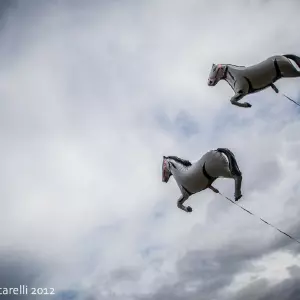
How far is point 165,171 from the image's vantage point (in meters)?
16.8

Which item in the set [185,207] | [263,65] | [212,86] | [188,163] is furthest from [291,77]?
[185,207]

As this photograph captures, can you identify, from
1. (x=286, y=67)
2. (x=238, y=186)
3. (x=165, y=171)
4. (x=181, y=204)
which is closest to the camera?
(x=238, y=186)

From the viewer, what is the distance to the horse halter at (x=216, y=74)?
16328 millimetres

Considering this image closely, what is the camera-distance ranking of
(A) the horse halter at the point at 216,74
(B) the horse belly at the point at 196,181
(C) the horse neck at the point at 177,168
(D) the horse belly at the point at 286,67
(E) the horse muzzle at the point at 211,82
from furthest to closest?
(E) the horse muzzle at the point at 211,82 → (A) the horse halter at the point at 216,74 → (C) the horse neck at the point at 177,168 → (D) the horse belly at the point at 286,67 → (B) the horse belly at the point at 196,181

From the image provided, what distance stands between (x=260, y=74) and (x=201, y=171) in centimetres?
378

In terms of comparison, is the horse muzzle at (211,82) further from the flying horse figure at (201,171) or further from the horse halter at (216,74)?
the flying horse figure at (201,171)

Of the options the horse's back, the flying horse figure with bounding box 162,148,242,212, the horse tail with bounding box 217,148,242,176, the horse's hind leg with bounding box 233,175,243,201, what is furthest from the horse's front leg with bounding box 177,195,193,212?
the horse tail with bounding box 217,148,242,176

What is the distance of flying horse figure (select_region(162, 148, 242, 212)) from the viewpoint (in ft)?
45.3

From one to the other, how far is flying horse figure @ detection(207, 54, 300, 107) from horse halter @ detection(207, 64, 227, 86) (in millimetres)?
409

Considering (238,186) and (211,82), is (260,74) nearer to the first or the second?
(211,82)

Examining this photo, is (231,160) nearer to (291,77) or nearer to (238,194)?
(238,194)

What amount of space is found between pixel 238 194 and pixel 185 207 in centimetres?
269

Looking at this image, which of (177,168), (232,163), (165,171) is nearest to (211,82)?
(177,168)

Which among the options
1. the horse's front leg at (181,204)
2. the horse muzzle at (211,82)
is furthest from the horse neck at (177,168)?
the horse muzzle at (211,82)
